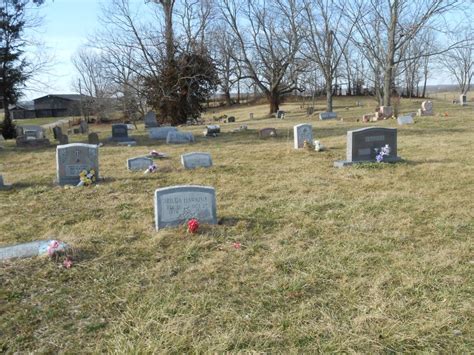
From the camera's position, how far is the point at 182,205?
4758 millimetres

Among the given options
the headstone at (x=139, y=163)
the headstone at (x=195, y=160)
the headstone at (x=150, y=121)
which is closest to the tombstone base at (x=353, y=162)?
the headstone at (x=195, y=160)

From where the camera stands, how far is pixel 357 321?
2.81m

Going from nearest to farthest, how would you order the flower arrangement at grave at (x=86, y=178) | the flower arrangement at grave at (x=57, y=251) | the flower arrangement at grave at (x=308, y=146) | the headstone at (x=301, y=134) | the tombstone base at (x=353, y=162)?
the flower arrangement at grave at (x=57, y=251)
the flower arrangement at grave at (x=86, y=178)
the tombstone base at (x=353, y=162)
the flower arrangement at grave at (x=308, y=146)
the headstone at (x=301, y=134)

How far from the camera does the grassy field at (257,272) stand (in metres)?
2.68

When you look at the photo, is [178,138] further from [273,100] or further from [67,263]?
[273,100]

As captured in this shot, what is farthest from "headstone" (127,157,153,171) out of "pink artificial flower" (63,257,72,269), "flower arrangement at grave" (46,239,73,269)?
"pink artificial flower" (63,257,72,269)

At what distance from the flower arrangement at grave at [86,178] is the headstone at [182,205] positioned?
3.36 m

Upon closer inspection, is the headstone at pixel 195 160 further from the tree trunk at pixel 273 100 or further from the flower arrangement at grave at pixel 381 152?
the tree trunk at pixel 273 100

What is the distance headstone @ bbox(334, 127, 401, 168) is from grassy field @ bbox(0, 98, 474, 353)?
53.1 inches

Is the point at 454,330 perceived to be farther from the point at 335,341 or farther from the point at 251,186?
the point at 251,186

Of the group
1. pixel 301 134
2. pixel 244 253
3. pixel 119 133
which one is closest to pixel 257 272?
pixel 244 253

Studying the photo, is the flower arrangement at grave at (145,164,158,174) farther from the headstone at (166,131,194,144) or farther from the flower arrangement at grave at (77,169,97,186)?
the headstone at (166,131,194,144)

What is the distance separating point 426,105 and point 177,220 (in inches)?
802

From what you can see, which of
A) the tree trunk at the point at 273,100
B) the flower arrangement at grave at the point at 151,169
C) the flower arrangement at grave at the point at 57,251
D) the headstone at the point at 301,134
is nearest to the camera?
the flower arrangement at grave at the point at 57,251
